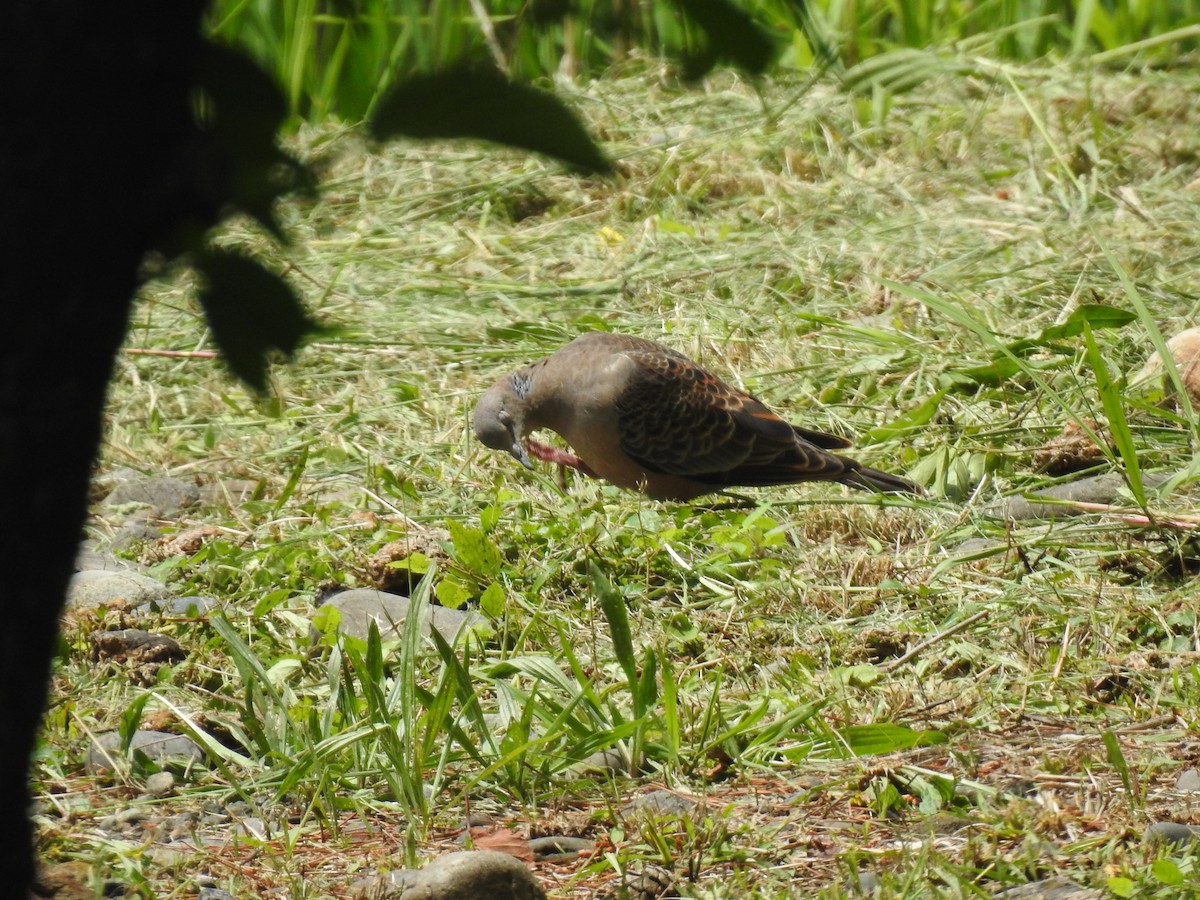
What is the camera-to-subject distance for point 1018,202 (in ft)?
21.1

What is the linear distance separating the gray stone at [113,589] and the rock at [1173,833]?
2.50m

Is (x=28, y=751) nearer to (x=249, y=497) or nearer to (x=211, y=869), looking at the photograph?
(x=211, y=869)

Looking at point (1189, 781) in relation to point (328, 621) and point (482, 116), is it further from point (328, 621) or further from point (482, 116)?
point (482, 116)

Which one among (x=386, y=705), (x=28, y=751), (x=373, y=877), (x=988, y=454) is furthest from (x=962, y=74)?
(x=28, y=751)

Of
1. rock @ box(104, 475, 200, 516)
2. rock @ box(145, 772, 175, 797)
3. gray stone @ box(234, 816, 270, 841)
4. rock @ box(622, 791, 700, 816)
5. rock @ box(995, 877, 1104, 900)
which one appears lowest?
rock @ box(104, 475, 200, 516)

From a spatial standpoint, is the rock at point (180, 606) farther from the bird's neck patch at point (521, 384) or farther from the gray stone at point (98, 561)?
the bird's neck patch at point (521, 384)

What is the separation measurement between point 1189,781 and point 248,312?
216 centimetres

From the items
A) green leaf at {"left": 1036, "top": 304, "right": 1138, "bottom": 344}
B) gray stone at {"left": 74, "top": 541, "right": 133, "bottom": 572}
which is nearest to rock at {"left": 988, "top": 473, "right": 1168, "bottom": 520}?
green leaf at {"left": 1036, "top": 304, "right": 1138, "bottom": 344}

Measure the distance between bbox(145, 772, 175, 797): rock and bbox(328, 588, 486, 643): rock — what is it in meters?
0.75

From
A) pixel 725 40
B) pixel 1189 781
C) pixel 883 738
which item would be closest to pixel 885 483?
pixel 883 738

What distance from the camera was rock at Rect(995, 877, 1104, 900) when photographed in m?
2.23

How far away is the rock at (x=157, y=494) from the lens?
461cm

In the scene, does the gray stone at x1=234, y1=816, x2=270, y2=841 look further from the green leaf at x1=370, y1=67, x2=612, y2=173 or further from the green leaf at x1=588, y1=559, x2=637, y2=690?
the green leaf at x1=370, y1=67, x2=612, y2=173

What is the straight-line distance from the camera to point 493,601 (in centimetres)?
356
